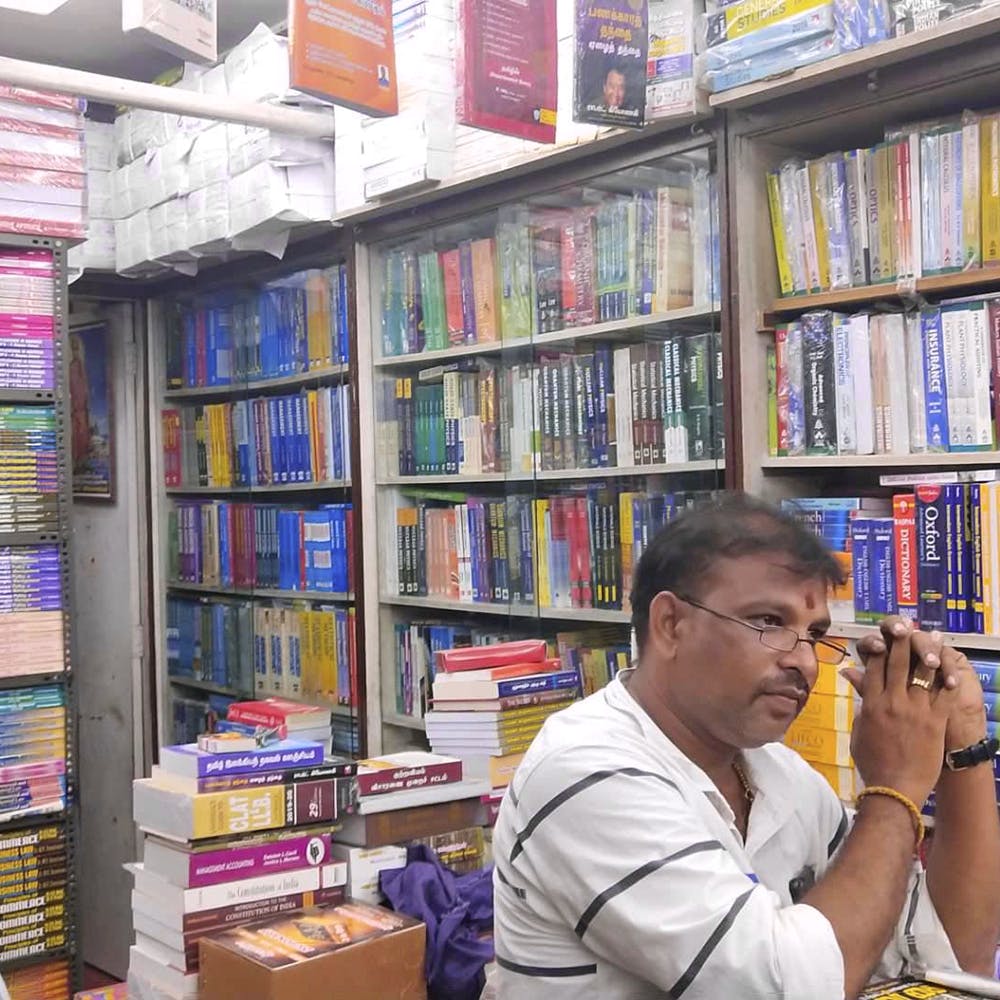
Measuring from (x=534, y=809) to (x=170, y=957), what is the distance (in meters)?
1.38

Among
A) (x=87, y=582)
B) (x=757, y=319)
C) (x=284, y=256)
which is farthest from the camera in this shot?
(x=87, y=582)

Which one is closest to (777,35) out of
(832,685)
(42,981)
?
(832,685)

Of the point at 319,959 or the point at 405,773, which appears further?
the point at 405,773

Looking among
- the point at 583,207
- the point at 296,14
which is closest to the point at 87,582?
the point at 583,207

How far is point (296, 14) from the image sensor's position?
239 centimetres

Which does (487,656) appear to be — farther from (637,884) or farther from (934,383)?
(637,884)

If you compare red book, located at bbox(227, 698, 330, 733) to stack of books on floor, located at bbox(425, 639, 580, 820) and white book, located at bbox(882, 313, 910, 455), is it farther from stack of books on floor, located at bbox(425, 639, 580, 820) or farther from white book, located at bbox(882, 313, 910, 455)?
white book, located at bbox(882, 313, 910, 455)

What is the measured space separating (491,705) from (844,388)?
3.38 ft

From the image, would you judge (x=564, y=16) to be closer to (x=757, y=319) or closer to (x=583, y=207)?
(x=583, y=207)

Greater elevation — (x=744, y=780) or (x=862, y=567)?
(x=862, y=567)

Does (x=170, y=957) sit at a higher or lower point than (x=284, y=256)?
lower

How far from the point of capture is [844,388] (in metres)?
2.62

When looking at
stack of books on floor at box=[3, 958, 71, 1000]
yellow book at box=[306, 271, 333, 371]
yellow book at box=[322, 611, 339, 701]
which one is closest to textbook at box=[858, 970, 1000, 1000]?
stack of books on floor at box=[3, 958, 71, 1000]

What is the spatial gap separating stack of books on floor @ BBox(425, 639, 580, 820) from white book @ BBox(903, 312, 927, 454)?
0.97 meters
